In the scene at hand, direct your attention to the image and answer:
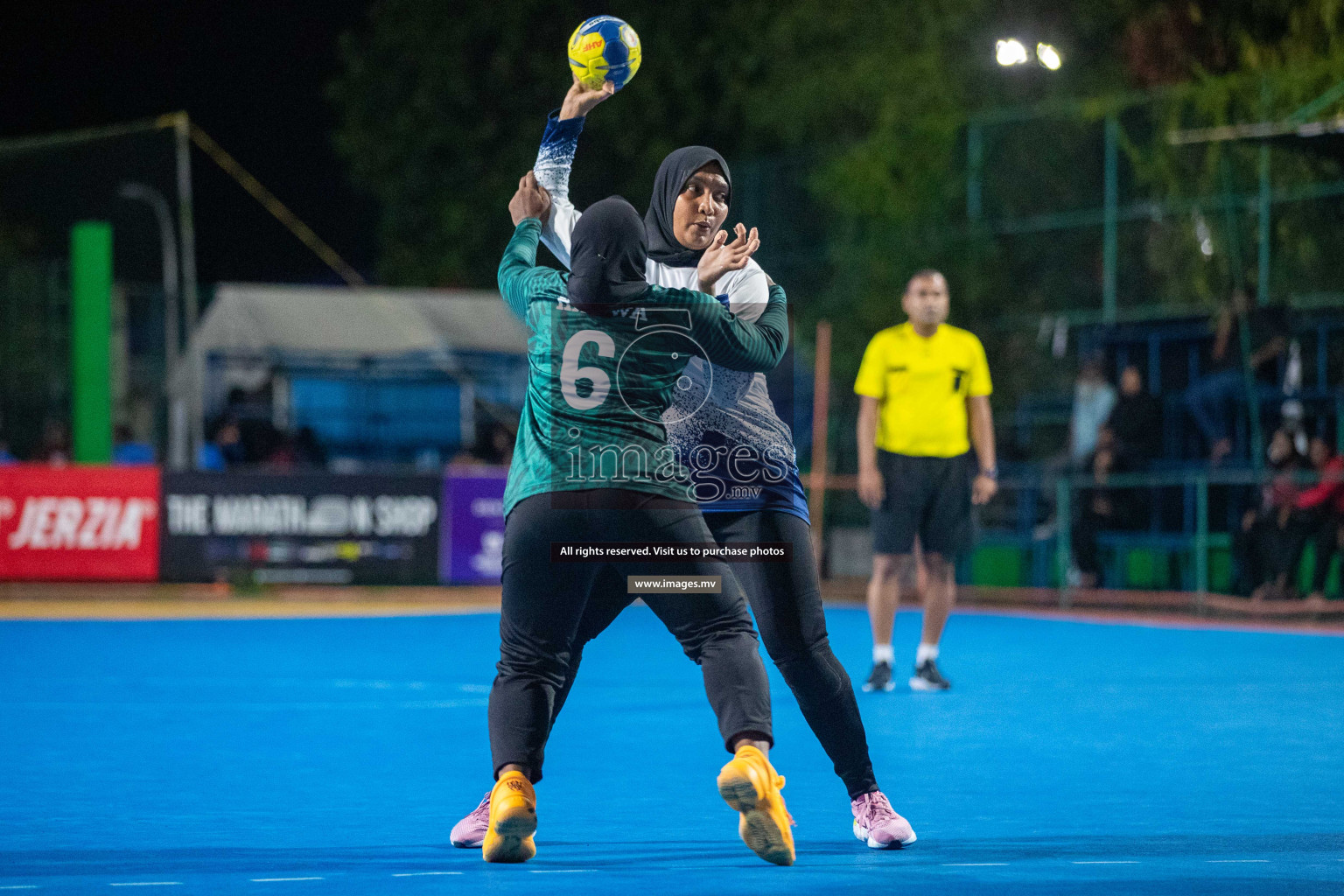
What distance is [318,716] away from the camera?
335 inches

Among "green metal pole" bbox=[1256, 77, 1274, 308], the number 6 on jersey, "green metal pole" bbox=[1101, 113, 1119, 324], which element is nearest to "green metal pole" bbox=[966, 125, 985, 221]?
"green metal pole" bbox=[1101, 113, 1119, 324]

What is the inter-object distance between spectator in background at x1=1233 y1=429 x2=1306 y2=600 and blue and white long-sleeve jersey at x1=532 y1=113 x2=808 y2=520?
11775 millimetres

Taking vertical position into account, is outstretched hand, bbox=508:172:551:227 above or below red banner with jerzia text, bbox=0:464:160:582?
above

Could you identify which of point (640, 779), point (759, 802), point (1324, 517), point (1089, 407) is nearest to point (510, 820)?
point (759, 802)

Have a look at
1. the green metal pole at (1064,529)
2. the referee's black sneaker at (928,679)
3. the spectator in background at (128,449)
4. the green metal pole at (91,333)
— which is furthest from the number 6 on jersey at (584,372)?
the spectator in background at (128,449)

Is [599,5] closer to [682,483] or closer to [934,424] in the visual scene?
[934,424]

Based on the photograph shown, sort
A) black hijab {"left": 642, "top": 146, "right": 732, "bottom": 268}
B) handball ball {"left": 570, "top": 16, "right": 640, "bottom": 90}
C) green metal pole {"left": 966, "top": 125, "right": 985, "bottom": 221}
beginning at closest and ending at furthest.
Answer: black hijab {"left": 642, "top": 146, "right": 732, "bottom": 268}, handball ball {"left": 570, "top": 16, "right": 640, "bottom": 90}, green metal pole {"left": 966, "top": 125, "right": 985, "bottom": 221}

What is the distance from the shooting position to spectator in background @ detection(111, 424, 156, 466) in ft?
64.8

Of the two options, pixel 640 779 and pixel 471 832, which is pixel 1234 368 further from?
pixel 471 832

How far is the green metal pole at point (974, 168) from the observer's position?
82.1 ft

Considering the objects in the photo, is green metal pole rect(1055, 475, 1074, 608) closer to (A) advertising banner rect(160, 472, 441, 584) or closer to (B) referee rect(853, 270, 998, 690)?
(A) advertising banner rect(160, 472, 441, 584)

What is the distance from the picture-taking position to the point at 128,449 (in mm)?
20125

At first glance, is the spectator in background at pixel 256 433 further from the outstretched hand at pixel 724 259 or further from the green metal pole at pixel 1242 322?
the outstretched hand at pixel 724 259

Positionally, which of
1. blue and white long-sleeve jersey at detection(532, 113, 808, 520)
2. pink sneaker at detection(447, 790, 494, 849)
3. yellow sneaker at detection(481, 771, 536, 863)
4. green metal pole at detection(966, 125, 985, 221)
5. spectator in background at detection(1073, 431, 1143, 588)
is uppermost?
green metal pole at detection(966, 125, 985, 221)
